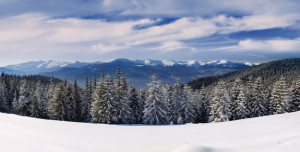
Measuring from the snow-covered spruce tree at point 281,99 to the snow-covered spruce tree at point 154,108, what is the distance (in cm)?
1959

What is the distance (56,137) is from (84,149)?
2427mm

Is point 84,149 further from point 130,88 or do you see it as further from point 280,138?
point 130,88

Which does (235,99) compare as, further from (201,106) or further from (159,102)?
(159,102)

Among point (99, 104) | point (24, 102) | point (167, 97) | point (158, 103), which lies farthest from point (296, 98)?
point (24, 102)

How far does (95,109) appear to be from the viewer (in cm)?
2881

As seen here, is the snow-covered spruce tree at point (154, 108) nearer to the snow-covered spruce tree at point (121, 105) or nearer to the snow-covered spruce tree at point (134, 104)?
the snow-covered spruce tree at point (121, 105)

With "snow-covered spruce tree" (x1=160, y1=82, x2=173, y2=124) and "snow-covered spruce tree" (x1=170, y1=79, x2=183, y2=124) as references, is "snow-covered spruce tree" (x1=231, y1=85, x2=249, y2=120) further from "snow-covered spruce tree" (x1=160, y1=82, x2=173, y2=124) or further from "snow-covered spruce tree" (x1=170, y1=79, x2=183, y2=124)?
"snow-covered spruce tree" (x1=160, y1=82, x2=173, y2=124)

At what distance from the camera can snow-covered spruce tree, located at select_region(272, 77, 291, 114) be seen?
30416 mm

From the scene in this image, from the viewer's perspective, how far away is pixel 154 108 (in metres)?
28.6

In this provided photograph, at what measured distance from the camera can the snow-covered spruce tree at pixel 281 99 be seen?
3042cm

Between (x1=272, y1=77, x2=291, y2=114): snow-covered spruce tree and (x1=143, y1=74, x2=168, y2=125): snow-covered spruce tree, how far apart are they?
64.3 ft

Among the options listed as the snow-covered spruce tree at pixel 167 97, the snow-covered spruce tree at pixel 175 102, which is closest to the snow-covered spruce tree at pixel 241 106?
the snow-covered spruce tree at pixel 175 102

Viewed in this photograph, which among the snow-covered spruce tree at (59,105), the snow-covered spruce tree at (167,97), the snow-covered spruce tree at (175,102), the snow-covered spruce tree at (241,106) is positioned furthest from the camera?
the snow-covered spruce tree at (175,102)

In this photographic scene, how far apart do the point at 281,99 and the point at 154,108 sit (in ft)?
72.5
